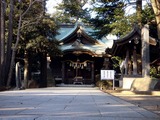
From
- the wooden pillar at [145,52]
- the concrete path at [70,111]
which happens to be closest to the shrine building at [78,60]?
the wooden pillar at [145,52]

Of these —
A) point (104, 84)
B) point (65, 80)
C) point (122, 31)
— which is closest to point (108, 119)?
point (122, 31)

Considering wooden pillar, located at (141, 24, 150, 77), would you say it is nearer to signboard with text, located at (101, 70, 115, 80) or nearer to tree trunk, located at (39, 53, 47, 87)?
signboard with text, located at (101, 70, 115, 80)

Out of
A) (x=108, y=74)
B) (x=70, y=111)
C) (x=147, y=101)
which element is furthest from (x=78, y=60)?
(x=70, y=111)

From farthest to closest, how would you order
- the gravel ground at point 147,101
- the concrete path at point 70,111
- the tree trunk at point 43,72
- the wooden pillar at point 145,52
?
1. the tree trunk at point 43,72
2. the wooden pillar at point 145,52
3. the gravel ground at point 147,101
4. the concrete path at point 70,111

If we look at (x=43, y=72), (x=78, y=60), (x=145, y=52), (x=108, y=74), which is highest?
(x=78, y=60)

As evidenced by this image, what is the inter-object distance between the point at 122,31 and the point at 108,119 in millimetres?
18125

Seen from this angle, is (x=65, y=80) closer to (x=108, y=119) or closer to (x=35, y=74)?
(x=35, y=74)

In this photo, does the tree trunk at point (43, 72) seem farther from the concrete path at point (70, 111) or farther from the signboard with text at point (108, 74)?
the concrete path at point (70, 111)

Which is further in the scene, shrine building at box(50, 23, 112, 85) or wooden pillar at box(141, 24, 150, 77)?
shrine building at box(50, 23, 112, 85)

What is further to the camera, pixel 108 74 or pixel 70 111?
pixel 108 74

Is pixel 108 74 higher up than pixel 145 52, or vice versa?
pixel 145 52

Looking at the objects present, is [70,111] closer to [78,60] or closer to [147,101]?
[147,101]

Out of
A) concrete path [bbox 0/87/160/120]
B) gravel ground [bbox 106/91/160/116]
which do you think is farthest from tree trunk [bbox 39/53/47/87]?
concrete path [bbox 0/87/160/120]

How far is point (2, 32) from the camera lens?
2202 centimetres
